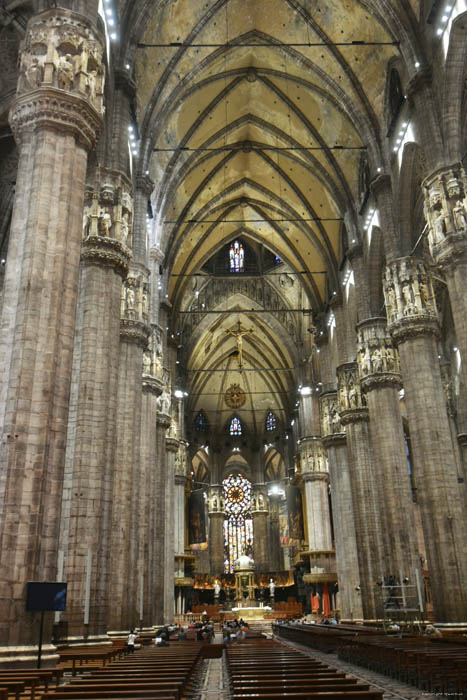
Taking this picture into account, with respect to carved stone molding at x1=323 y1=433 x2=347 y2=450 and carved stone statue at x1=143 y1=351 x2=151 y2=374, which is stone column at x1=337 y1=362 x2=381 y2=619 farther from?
carved stone statue at x1=143 y1=351 x2=151 y2=374

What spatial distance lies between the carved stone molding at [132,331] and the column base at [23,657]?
12.1 metres

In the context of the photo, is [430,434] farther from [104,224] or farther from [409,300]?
[104,224]

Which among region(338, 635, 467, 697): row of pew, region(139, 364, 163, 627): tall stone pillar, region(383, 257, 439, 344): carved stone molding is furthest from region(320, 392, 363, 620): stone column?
region(338, 635, 467, 697): row of pew

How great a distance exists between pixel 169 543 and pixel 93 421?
2031 cm

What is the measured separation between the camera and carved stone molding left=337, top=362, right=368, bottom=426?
2903 cm

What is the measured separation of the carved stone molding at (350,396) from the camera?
29.0 metres

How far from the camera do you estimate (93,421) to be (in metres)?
15.2

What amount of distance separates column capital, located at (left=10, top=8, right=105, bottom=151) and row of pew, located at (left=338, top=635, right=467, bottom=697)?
1099 cm

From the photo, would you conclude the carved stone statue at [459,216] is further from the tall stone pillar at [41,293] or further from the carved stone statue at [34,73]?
the carved stone statue at [34,73]

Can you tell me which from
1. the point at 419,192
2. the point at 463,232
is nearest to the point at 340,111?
the point at 419,192

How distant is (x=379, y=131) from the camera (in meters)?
25.2

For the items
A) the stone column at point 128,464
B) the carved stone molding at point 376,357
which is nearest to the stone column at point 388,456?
the carved stone molding at point 376,357

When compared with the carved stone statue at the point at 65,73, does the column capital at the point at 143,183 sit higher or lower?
higher

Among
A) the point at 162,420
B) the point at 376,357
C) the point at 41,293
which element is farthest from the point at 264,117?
the point at 41,293
